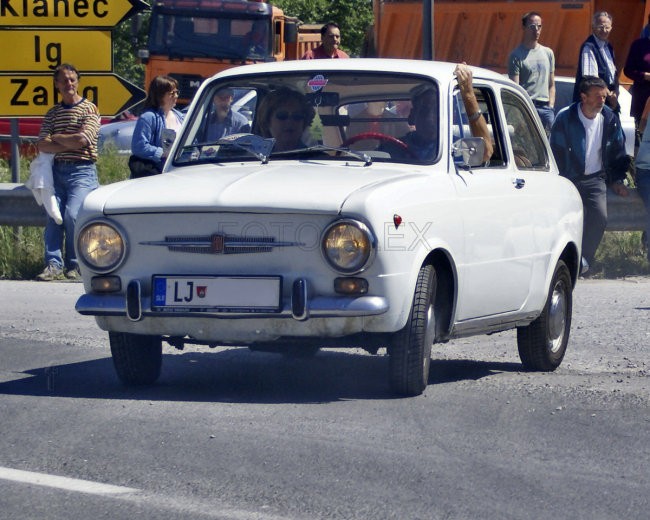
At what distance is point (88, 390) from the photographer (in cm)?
754

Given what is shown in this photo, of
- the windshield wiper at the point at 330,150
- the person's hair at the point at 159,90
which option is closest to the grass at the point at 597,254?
the person's hair at the point at 159,90

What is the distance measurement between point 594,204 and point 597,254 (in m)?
1.15

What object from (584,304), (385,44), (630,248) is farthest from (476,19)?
(584,304)

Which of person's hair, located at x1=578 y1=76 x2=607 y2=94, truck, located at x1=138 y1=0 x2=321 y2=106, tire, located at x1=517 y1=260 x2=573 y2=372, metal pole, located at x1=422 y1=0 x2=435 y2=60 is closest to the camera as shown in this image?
tire, located at x1=517 y1=260 x2=573 y2=372

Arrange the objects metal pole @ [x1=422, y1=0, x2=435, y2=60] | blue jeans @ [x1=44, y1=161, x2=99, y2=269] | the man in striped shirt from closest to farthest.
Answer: the man in striped shirt → blue jeans @ [x1=44, y1=161, x2=99, y2=269] → metal pole @ [x1=422, y1=0, x2=435, y2=60]

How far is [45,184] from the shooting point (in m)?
13.3

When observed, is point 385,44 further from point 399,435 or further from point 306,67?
point 399,435

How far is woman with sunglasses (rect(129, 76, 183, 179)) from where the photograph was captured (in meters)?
12.2

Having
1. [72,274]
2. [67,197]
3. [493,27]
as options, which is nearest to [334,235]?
[67,197]

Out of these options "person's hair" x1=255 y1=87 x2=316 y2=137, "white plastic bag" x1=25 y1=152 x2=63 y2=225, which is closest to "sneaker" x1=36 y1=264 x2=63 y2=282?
"white plastic bag" x1=25 y1=152 x2=63 y2=225

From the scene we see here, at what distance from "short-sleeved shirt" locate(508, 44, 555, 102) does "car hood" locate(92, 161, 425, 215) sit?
872 cm

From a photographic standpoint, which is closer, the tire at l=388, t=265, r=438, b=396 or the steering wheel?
the tire at l=388, t=265, r=438, b=396

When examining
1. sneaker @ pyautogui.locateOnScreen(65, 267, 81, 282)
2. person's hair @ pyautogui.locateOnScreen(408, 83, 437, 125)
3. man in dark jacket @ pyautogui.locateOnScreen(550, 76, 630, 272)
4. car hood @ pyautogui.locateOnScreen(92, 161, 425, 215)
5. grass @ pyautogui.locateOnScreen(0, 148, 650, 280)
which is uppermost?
person's hair @ pyautogui.locateOnScreen(408, 83, 437, 125)

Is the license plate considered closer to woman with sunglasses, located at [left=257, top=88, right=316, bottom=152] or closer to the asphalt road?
the asphalt road
